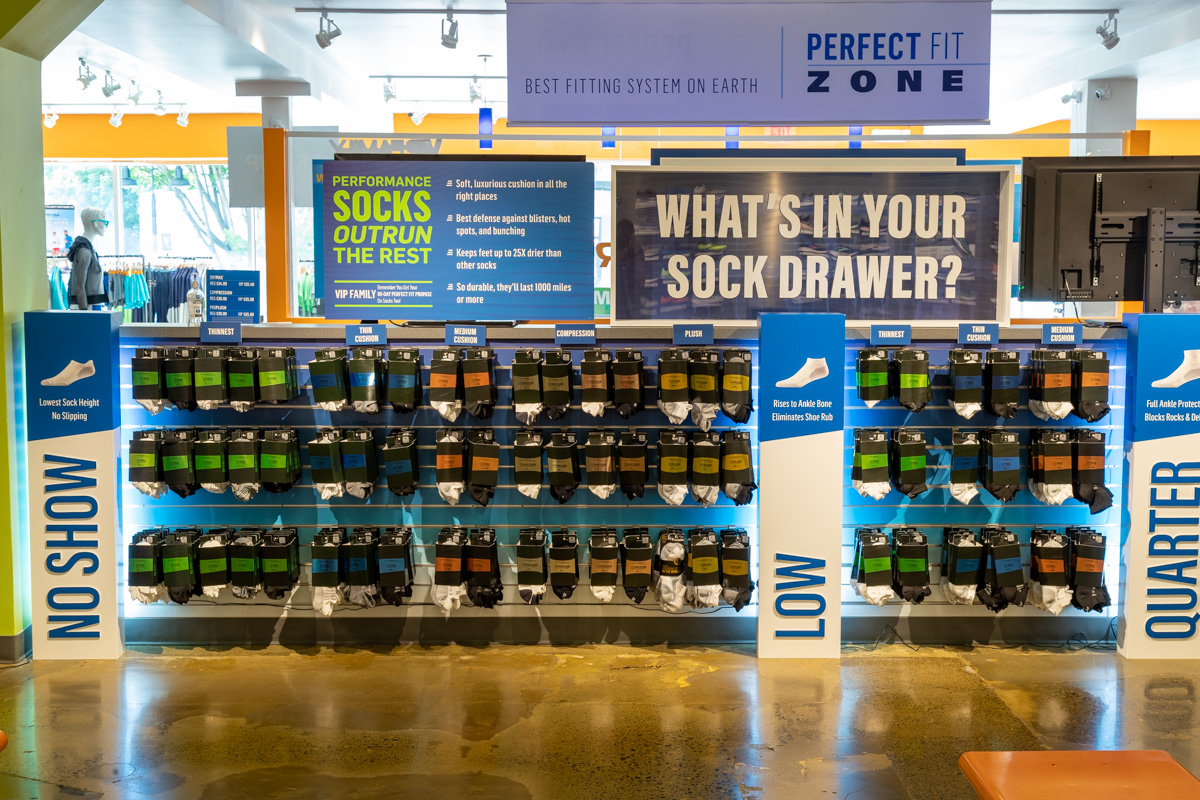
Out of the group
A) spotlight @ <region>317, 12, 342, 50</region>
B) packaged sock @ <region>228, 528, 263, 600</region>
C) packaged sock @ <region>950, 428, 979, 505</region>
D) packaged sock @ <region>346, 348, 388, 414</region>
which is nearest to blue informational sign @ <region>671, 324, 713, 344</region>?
packaged sock @ <region>950, 428, 979, 505</region>

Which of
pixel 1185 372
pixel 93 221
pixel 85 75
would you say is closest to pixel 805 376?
pixel 1185 372

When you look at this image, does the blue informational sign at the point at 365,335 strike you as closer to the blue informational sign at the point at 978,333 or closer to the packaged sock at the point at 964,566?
the blue informational sign at the point at 978,333

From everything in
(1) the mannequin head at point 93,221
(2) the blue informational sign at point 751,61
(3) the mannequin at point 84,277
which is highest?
(2) the blue informational sign at point 751,61

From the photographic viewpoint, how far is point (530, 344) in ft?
14.8

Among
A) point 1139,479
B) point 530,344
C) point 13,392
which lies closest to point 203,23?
point 13,392

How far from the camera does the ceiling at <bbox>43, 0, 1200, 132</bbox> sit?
7996 millimetres

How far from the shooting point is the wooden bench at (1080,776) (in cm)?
192

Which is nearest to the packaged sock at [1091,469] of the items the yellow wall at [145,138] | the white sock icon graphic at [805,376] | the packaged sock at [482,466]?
the white sock icon graphic at [805,376]

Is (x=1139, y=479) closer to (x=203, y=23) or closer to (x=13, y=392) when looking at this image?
(x=13, y=392)

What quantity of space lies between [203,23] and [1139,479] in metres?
7.28

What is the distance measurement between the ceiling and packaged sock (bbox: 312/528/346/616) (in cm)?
481

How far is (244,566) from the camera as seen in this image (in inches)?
168

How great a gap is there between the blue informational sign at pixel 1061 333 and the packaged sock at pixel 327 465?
3.28 meters

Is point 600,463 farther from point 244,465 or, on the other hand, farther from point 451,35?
point 451,35
